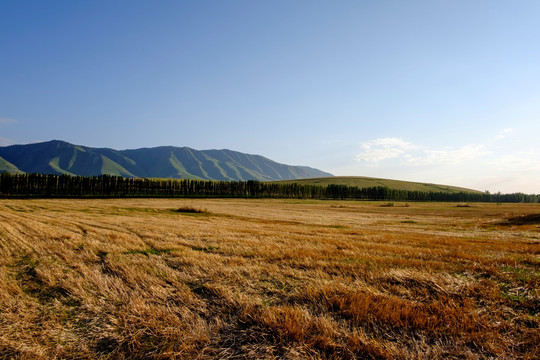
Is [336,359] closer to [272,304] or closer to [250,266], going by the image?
[272,304]

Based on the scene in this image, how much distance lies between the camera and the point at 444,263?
30.2ft

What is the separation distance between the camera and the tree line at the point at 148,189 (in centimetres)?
11981

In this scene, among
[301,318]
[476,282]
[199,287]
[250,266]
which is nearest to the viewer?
[301,318]

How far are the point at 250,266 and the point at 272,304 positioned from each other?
2822mm

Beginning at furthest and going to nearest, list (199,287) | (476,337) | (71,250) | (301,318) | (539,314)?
1. (71,250)
2. (199,287)
3. (539,314)
4. (301,318)
5. (476,337)

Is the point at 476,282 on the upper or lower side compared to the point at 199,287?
upper

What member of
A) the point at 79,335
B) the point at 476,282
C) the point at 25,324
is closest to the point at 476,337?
the point at 476,282

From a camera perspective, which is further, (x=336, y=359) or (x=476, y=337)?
(x=476, y=337)

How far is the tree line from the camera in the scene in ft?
393

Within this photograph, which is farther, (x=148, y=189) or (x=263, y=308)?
(x=148, y=189)

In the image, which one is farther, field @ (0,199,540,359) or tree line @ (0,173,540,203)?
tree line @ (0,173,540,203)

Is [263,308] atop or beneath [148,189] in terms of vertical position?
atop

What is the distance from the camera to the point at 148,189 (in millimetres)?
146125

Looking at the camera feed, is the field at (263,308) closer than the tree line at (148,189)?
Yes
